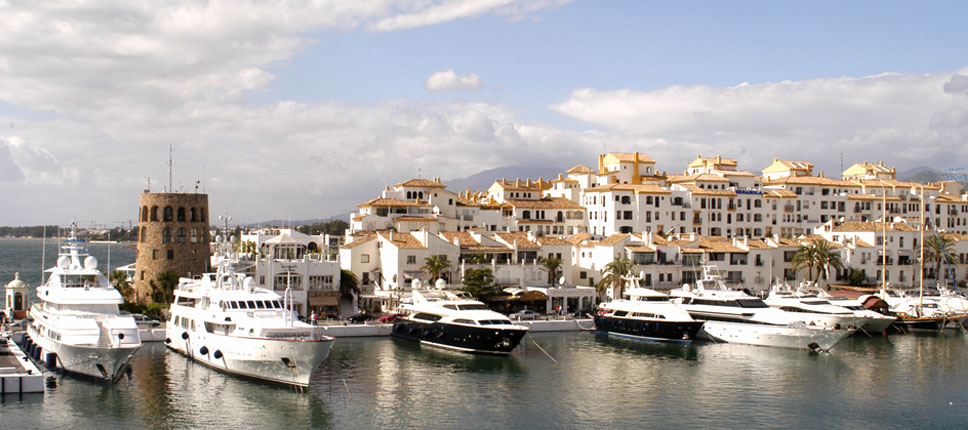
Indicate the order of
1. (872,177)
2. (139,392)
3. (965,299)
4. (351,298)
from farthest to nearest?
Result: (872,177), (965,299), (351,298), (139,392)

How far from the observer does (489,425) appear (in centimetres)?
3606

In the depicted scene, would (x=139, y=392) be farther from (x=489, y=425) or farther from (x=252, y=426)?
(x=489, y=425)

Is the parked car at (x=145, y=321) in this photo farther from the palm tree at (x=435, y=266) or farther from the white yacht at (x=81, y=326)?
the palm tree at (x=435, y=266)

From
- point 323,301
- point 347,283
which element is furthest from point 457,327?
point 347,283

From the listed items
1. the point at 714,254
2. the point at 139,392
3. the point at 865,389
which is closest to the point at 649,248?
the point at 714,254

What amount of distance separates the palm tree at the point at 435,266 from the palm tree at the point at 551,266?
30.5 feet

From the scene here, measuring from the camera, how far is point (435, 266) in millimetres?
68375

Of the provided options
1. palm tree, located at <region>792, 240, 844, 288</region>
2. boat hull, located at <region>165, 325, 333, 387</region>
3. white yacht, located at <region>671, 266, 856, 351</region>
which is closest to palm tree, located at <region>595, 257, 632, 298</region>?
white yacht, located at <region>671, 266, 856, 351</region>

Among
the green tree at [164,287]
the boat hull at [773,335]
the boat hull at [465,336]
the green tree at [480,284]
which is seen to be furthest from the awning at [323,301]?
the boat hull at [773,335]

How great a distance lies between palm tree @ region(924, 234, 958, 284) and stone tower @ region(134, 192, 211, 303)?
70.7 meters

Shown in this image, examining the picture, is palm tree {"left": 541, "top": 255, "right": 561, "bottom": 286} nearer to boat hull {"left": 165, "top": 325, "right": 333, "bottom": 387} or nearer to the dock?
boat hull {"left": 165, "top": 325, "right": 333, "bottom": 387}

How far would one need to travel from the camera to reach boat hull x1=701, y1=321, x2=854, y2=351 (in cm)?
5641

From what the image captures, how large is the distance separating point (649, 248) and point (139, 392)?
4701cm

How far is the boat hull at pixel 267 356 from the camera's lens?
41.7 metres
